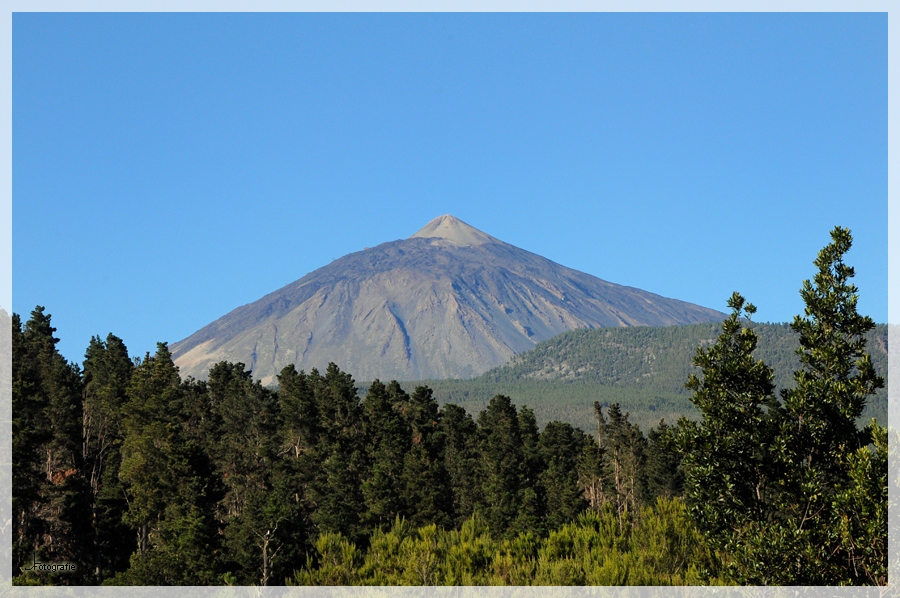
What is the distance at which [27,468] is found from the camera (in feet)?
174

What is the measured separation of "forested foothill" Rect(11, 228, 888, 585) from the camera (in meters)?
24.0

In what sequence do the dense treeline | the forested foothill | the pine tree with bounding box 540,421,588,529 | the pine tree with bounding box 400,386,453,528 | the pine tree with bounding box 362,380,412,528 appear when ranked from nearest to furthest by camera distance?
the forested foothill
the dense treeline
the pine tree with bounding box 362,380,412,528
the pine tree with bounding box 400,386,453,528
the pine tree with bounding box 540,421,588,529

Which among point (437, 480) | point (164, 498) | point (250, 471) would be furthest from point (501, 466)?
point (164, 498)

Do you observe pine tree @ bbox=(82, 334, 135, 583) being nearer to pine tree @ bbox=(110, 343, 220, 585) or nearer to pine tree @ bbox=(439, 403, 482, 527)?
pine tree @ bbox=(110, 343, 220, 585)

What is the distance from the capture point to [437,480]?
82375mm

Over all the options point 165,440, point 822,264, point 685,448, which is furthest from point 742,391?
point 165,440

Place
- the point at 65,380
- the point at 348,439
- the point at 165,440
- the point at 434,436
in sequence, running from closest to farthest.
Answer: the point at 165,440, the point at 65,380, the point at 348,439, the point at 434,436

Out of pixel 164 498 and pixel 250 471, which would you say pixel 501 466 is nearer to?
pixel 250 471

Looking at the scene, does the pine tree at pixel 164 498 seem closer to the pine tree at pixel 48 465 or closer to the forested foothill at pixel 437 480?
the forested foothill at pixel 437 480

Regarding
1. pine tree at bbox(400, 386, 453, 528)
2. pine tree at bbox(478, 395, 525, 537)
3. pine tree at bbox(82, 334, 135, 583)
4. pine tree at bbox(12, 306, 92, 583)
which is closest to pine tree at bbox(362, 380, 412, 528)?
pine tree at bbox(400, 386, 453, 528)

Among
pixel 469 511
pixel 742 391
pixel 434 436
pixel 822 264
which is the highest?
pixel 822 264

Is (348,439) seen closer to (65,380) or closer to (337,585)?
(65,380)

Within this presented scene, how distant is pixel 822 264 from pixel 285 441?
240 ft

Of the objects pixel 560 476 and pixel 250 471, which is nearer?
pixel 250 471
